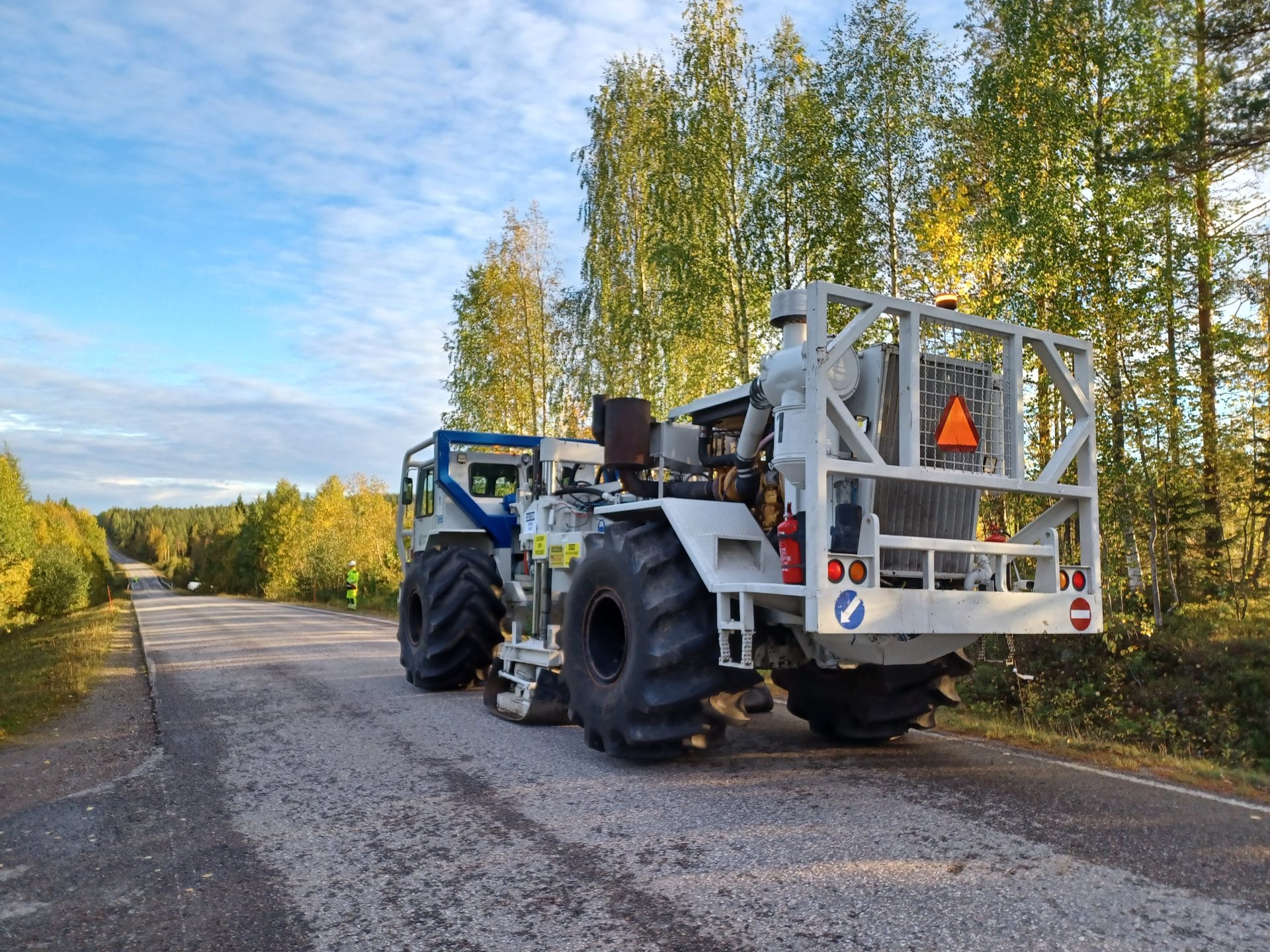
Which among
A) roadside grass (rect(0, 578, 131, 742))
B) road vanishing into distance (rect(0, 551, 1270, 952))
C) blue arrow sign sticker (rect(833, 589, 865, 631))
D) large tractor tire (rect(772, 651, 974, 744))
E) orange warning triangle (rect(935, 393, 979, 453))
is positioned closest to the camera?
road vanishing into distance (rect(0, 551, 1270, 952))

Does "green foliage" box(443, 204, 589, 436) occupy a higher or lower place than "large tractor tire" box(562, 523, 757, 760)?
higher

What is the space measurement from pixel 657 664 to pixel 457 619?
438 cm

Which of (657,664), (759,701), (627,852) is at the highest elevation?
(657,664)

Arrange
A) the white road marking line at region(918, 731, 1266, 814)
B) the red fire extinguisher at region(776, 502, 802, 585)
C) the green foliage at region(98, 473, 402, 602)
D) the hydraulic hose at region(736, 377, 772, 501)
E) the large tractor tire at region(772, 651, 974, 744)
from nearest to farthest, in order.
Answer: the white road marking line at region(918, 731, 1266, 814), the red fire extinguisher at region(776, 502, 802, 585), the hydraulic hose at region(736, 377, 772, 501), the large tractor tire at region(772, 651, 974, 744), the green foliage at region(98, 473, 402, 602)

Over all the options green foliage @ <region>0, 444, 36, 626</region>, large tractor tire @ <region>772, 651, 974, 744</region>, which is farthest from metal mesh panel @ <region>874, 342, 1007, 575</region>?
green foliage @ <region>0, 444, 36, 626</region>

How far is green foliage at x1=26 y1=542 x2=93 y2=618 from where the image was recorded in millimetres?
48906

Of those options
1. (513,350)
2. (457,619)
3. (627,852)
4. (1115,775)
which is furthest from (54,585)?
(1115,775)

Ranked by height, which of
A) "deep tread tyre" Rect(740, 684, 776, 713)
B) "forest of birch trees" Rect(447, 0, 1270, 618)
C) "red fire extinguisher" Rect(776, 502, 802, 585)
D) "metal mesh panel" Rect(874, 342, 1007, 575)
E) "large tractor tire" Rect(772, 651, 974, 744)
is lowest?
"deep tread tyre" Rect(740, 684, 776, 713)

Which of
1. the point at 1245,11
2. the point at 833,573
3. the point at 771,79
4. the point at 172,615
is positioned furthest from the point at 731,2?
the point at 172,615

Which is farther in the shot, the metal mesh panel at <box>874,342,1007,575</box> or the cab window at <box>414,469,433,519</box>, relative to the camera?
the cab window at <box>414,469,433,519</box>

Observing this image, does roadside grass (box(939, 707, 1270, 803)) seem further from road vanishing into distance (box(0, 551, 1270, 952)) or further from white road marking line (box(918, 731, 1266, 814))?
road vanishing into distance (box(0, 551, 1270, 952))

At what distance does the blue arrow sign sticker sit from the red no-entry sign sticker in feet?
5.18

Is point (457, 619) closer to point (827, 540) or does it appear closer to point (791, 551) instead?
point (791, 551)

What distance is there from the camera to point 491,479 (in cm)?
1063
